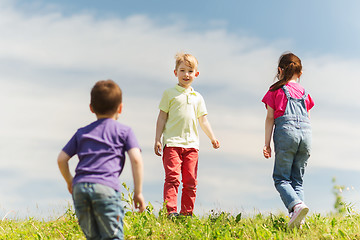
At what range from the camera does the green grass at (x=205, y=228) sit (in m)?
6.46

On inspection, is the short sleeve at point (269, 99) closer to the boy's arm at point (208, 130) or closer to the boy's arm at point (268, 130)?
the boy's arm at point (268, 130)

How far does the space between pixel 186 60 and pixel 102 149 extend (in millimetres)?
3451

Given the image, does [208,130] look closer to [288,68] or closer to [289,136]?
[289,136]

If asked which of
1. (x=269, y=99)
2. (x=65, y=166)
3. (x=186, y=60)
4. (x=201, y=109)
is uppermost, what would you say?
(x=186, y=60)

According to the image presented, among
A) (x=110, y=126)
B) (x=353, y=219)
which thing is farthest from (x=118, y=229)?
(x=353, y=219)

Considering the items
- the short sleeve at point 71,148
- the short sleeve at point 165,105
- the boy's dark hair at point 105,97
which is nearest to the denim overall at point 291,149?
the short sleeve at point 165,105

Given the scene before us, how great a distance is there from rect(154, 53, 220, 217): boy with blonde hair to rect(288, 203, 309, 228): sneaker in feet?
5.92

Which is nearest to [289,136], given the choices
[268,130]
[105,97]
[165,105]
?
[268,130]

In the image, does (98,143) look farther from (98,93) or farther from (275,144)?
(275,144)

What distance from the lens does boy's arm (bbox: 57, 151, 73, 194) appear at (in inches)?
190

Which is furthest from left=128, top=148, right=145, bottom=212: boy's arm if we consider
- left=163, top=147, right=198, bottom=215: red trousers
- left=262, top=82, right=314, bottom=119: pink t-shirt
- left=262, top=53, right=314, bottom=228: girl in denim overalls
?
left=262, top=82, right=314, bottom=119: pink t-shirt

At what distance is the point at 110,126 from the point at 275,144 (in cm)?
331

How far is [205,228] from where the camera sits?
6414mm

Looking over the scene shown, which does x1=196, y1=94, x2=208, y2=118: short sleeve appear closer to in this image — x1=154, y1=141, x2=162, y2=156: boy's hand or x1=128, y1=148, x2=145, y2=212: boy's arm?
x1=154, y1=141, x2=162, y2=156: boy's hand
